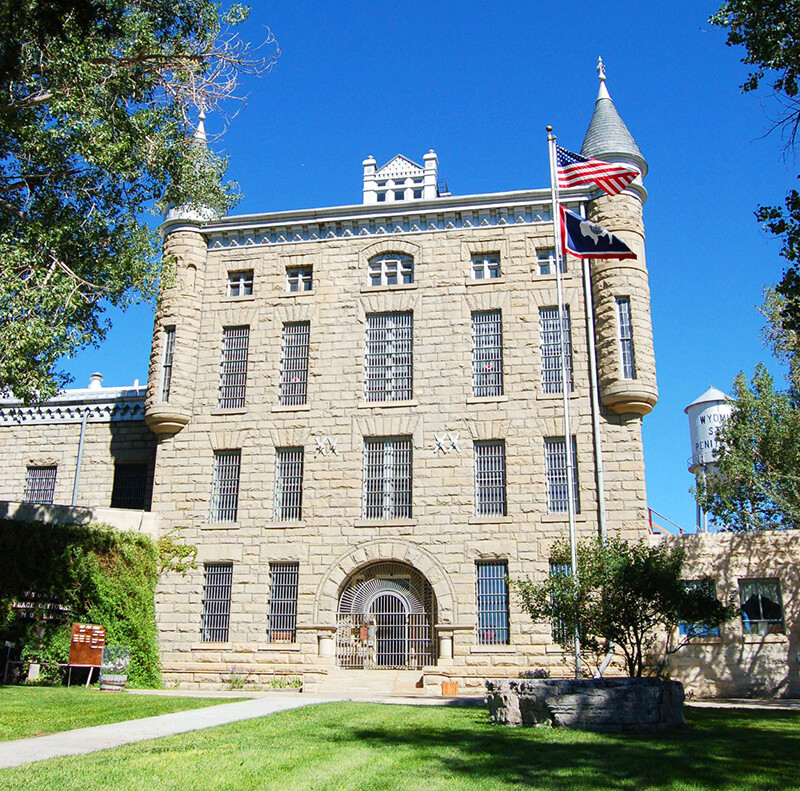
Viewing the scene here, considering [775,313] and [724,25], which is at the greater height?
[775,313]

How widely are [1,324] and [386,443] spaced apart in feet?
44.0

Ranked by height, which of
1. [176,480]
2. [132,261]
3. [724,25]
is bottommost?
[176,480]

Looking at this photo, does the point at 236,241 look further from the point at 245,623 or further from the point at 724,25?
the point at 724,25

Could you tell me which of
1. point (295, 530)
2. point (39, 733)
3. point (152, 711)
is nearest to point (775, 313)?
point (295, 530)

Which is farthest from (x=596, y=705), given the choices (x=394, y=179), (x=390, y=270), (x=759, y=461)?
(x=394, y=179)

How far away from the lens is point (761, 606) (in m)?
23.6

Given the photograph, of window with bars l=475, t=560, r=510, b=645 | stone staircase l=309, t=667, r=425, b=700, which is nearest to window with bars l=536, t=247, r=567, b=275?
window with bars l=475, t=560, r=510, b=645

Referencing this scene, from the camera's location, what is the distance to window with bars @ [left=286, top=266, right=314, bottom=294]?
28516 mm

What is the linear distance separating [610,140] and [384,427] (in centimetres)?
1179

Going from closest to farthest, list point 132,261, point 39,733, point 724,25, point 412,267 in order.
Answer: point 39,733 < point 724,25 < point 132,261 < point 412,267

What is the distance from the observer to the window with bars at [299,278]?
2852 cm

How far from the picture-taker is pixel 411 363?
26.8 metres

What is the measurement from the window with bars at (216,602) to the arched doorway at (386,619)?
136 inches

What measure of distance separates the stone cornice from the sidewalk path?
56.4 feet
